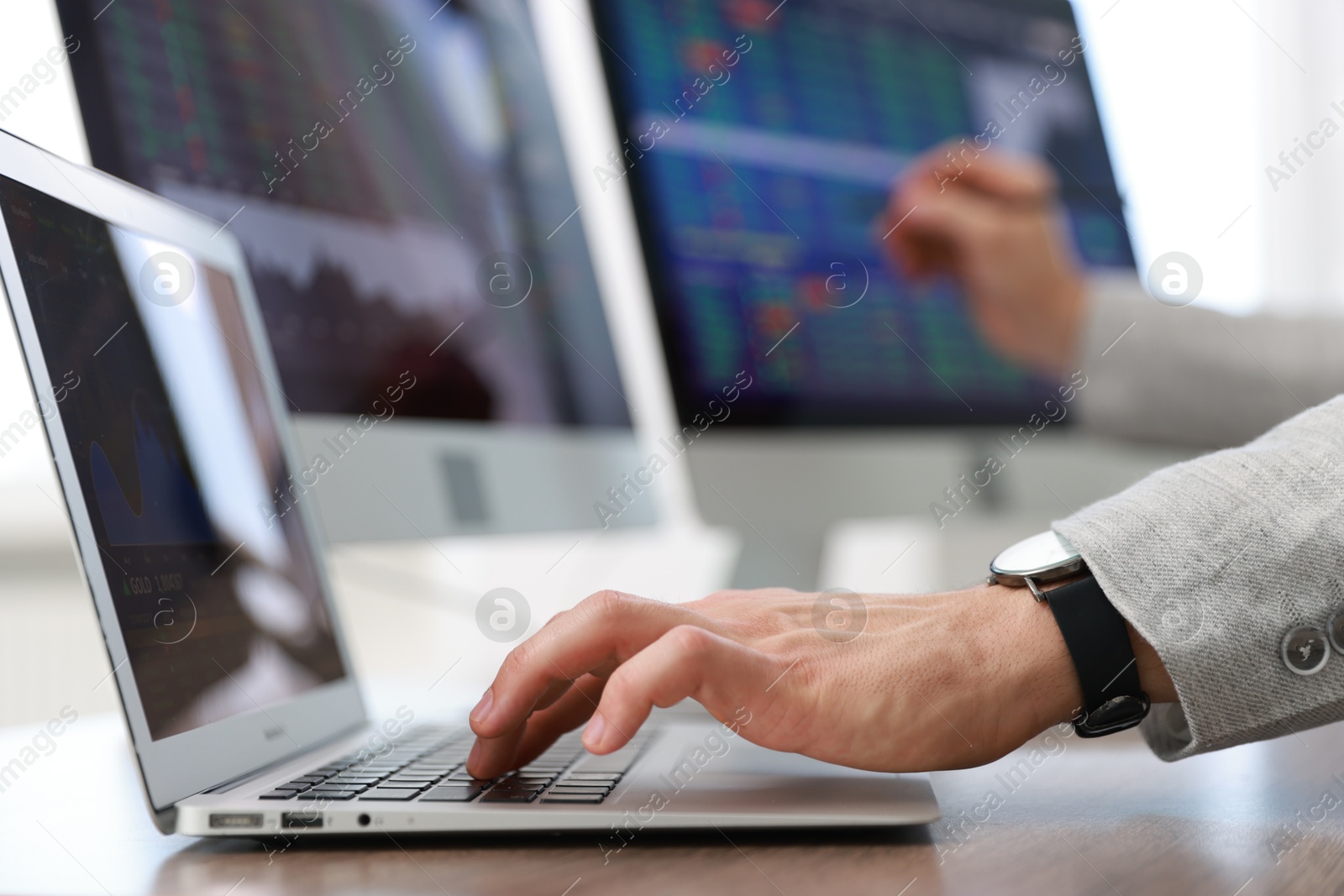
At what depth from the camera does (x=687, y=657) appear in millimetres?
418

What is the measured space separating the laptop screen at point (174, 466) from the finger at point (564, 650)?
144mm

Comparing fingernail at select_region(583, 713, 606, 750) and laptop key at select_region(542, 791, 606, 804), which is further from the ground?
fingernail at select_region(583, 713, 606, 750)

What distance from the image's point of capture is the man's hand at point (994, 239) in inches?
53.6

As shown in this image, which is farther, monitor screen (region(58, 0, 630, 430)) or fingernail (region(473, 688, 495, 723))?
monitor screen (region(58, 0, 630, 430))

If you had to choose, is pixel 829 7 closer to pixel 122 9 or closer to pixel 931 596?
pixel 122 9

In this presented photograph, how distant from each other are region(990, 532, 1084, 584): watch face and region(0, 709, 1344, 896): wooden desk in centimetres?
10

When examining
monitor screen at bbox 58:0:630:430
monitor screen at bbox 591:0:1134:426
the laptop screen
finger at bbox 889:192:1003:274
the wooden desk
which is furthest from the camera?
finger at bbox 889:192:1003:274

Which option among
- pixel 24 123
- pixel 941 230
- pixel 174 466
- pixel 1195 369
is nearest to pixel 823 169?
pixel 941 230

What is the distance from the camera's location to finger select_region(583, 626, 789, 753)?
410 mm

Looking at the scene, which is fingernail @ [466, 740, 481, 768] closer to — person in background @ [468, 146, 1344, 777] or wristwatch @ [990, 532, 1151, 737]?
person in background @ [468, 146, 1344, 777]

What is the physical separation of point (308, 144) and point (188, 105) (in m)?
0.12

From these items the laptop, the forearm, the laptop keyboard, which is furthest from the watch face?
the forearm

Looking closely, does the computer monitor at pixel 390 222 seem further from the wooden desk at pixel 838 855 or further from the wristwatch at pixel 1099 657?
the wristwatch at pixel 1099 657

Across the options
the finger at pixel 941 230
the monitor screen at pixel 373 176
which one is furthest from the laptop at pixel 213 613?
the finger at pixel 941 230
